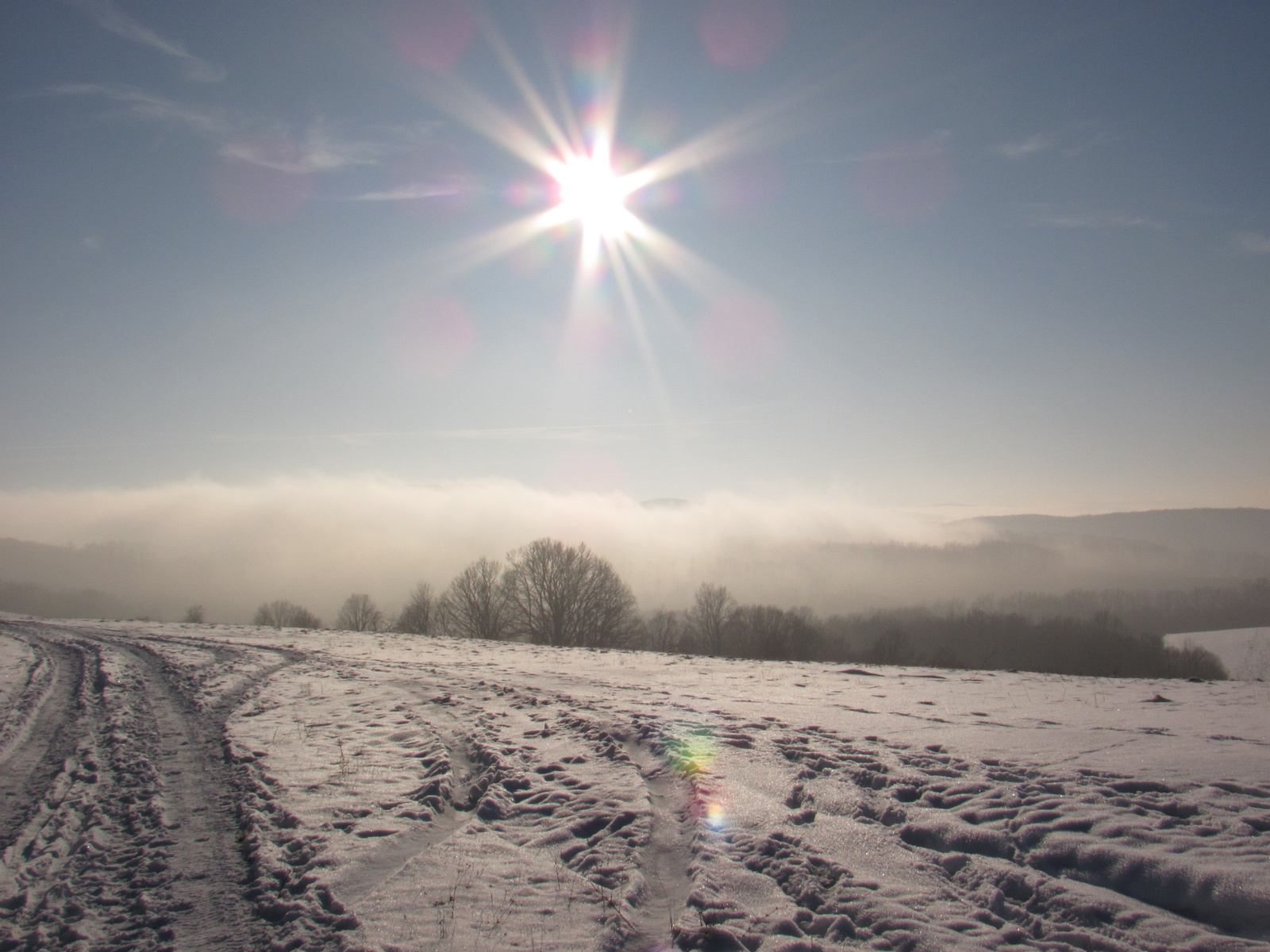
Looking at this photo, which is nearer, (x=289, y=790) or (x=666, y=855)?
(x=666, y=855)

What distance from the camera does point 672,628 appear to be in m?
72.2

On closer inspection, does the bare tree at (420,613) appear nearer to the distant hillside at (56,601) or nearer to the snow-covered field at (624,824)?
the snow-covered field at (624,824)

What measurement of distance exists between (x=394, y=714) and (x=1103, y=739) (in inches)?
461

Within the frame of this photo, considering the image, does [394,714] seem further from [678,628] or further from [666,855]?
[678,628]

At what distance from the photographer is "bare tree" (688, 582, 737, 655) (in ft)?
229

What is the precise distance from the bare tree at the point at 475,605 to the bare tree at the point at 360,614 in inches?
868

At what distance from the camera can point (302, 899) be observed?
183 inches

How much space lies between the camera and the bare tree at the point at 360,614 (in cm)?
7781

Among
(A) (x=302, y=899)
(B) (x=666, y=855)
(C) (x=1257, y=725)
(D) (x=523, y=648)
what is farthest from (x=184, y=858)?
(D) (x=523, y=648)

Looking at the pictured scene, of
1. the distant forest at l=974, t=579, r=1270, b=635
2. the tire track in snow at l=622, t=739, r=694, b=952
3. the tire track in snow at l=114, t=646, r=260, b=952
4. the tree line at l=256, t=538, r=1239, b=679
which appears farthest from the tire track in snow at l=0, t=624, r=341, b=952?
the distant forest at l=974, t=579, r=1270, b=635

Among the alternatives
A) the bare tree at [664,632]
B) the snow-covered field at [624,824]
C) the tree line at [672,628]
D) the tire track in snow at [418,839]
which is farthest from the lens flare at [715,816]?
the bare tree at [664,632]

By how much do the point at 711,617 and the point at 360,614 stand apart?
45.4 metres

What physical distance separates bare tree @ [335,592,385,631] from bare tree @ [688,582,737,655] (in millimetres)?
40255

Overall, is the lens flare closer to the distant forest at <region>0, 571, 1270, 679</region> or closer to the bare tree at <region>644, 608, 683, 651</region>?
the distant forest at <region>0, 571, 1270, 679</region>
